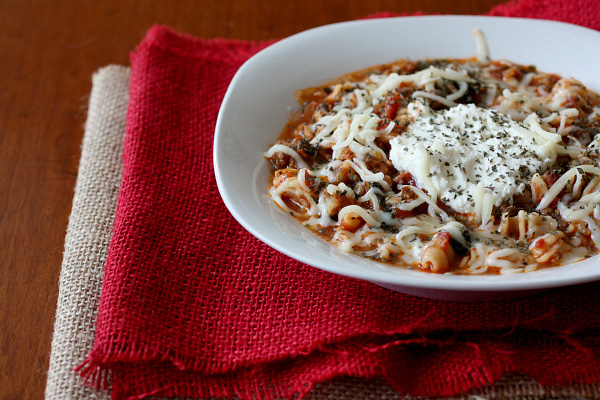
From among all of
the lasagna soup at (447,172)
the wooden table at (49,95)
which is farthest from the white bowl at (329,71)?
the wooden table at (49,95)

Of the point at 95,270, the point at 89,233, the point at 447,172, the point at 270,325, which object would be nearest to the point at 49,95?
the point at 89,233

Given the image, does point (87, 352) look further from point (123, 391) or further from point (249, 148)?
point (249, 148)

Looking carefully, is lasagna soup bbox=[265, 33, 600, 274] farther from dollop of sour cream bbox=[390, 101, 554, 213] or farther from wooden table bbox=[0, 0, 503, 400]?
wooden table bbox=[0, 0, 503, 400]

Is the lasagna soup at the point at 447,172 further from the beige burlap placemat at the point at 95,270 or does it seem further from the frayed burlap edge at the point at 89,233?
the frayed burlap edge at the point at 89,233

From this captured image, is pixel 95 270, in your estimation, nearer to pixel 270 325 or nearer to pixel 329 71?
pixel 270 325

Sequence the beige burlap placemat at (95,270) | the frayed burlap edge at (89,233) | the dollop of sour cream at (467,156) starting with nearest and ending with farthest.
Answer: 1. the beige burlap placemat at (95,270)
2. the frayed burlap edge at (89,233)
3. the dollop of sour cream at (467,156)
